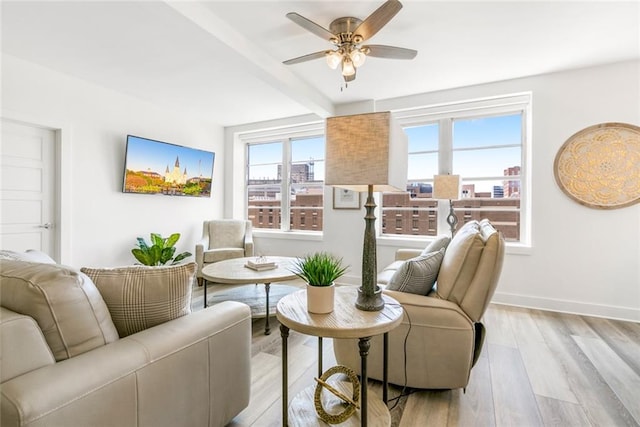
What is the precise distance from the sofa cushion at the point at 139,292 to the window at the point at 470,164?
3107mm

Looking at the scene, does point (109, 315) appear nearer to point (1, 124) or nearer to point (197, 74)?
point (197, 74)

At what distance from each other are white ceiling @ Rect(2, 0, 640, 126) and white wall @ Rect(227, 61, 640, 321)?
0.67 feet

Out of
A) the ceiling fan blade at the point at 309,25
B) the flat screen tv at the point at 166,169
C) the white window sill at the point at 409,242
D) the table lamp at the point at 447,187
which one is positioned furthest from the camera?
the flat screen tv at the point at 166,169

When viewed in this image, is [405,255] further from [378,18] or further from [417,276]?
[378,18]

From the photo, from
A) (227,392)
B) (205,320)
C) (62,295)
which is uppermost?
(62,295)

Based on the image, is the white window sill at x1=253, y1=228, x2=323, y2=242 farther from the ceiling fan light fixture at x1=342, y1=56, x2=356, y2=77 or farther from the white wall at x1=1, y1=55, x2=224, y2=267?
the ceiling fan light fixture at x1=342, y1=56, x2=356, y2=77

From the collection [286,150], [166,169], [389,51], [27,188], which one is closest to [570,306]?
[389,51]

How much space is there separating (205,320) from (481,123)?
3749 millimetres

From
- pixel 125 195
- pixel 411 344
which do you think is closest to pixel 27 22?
pixel 125 195

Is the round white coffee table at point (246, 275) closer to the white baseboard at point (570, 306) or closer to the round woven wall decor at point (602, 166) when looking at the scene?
the white baseboard at point (570, 306)

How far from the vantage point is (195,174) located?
14.8 feet

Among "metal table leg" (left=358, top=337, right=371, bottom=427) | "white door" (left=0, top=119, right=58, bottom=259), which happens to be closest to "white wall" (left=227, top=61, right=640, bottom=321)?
"metal table leg" (left=358, top=337, right=371, bottom=427)

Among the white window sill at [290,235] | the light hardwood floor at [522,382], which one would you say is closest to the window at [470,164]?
the white window sill at [290,235]

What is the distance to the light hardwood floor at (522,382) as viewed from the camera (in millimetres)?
1524
